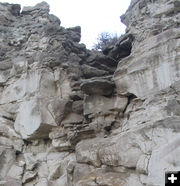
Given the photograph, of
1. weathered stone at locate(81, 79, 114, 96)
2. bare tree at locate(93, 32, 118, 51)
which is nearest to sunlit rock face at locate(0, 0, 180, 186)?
weathered stone at locate(81, 79, 114, 96)

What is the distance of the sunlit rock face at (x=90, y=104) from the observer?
6.57 meters

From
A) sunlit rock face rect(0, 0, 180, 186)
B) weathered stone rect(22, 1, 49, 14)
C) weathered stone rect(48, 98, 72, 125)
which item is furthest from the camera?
weathered stone rect(22, 1, 49, 14)

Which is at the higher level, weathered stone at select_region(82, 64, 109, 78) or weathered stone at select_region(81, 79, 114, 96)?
weathered stone at select_region(82, 64, 109, 78)

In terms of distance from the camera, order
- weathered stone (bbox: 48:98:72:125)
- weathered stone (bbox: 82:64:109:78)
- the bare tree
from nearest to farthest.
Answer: weathered stone (bbox: 48:98:72:125) < weathered stone (bbox: 82:64:109:78) < the bare tree

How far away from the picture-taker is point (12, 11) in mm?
13680

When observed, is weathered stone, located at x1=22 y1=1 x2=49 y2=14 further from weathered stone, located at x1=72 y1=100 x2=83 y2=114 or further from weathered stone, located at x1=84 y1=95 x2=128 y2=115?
weathered stone, located at x1=84 y1=95 x2=128 y2=115

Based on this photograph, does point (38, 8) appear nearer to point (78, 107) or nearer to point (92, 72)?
point (92, 72)

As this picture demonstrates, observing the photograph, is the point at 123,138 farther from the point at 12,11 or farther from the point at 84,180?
the point at 12,11

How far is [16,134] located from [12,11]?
256 inches

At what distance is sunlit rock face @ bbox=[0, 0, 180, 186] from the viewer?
657 cm

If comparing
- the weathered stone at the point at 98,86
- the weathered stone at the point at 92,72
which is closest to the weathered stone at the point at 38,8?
the weathered stone at the point at 92,72

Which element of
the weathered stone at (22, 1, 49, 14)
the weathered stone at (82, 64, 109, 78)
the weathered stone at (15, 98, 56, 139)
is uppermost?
the weathered stone at (22, 1, 49, 14)

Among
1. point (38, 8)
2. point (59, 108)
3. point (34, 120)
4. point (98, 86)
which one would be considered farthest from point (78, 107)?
point (38, 8)

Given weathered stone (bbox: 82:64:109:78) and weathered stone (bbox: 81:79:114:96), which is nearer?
weathered stone (bbox: 81:79:114:96)
